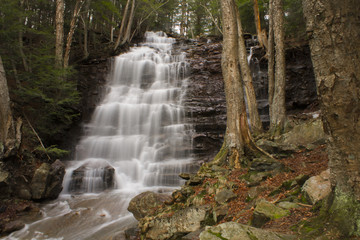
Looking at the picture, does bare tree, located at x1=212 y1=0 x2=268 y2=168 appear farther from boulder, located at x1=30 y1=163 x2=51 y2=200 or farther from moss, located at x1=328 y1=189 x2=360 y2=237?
A: boulder, located at x1=30 y1=163 x2=51 y2=200

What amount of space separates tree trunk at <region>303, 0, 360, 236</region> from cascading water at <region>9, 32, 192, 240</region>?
4.79 metres

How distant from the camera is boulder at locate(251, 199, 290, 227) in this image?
293 centimetres

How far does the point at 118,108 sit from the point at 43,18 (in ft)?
37.0

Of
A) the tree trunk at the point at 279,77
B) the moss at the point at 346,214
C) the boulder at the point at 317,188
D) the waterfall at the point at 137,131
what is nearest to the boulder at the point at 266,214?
the boulder at the point at 317,188

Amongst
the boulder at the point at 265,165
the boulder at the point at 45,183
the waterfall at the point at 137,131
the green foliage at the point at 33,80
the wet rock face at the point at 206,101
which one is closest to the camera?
the boulder at the point at 265,165

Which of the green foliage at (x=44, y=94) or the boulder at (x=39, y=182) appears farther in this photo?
the green foliage at (x=44, y=94)

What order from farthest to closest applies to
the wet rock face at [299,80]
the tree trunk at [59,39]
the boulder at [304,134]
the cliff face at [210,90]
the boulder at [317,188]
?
1. the wet rock face at [299,80]
2. the tree trunk at [59,39]
3. the cliff face at [210,90]
4. the boulder at [304,134]
5. the boulder at [317,188]

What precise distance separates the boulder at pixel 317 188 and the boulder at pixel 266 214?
0.37 meters

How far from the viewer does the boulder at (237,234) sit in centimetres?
217

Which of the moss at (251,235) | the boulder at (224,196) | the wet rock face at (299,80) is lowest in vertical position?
the boulder at (224,196)

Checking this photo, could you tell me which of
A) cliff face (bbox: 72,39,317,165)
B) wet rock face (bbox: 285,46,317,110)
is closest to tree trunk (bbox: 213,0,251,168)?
cliff face (bbox: 72,39,317,165)

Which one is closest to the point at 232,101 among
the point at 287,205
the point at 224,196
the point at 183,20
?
the point at 224,196

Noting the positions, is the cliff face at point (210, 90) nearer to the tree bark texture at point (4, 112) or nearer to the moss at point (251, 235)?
the tree bark texture at point (4, 112)

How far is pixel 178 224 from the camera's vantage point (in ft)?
13.6
